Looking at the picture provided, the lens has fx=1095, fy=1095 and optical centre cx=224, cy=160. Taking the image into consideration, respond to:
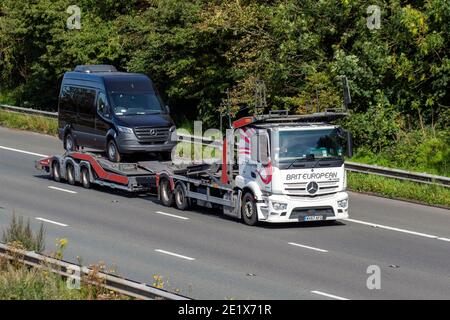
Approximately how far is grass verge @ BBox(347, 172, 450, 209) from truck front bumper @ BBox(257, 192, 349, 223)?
3868 mm

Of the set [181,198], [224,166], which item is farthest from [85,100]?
[224,166]

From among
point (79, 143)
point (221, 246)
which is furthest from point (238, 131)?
point (79, 143)

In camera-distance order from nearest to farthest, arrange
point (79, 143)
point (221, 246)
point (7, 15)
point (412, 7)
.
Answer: point (221, 246)
point (79, 143)
point (412, 7)
point (7, 15)

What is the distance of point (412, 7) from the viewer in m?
33.0

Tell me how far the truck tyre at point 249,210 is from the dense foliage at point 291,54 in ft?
22.7

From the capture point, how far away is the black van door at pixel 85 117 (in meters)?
29.9

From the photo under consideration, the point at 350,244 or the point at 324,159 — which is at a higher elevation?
the point at 324,159

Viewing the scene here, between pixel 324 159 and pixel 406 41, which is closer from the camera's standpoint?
pixel 324 159

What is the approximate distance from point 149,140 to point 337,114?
20.5 feet

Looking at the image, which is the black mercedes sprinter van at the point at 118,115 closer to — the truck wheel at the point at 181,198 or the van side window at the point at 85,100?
the van side window at the point at 85,100

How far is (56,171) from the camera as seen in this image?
101 feet

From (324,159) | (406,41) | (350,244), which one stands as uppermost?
(406,41)

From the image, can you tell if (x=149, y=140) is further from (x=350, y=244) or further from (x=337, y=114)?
(x=350, y=244)

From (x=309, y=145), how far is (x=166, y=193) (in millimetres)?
4602
